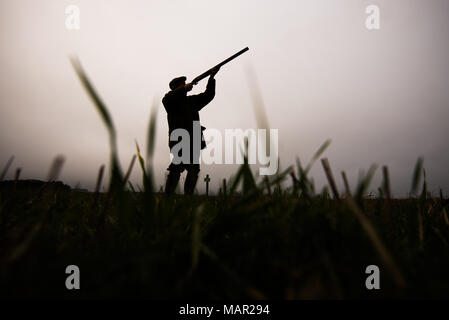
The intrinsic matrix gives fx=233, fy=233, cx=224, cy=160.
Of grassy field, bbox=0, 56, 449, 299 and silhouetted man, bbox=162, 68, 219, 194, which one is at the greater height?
silhouetted man, bbox=162, 68, 219, 194

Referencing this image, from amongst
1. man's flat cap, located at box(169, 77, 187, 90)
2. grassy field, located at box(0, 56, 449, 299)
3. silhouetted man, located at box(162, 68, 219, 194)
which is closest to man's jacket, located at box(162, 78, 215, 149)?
silhouetted man, located at box(162, 68, 219, 194)

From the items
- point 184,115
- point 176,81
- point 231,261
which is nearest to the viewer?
point 231,261

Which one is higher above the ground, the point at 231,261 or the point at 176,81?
the point at 176,81

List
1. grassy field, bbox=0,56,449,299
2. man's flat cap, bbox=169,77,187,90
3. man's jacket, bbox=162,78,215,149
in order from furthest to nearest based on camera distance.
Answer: man's flat cap, bbox=169,77,187,90, man's jacket, bbox=162,78,215,149, grassy field, bbox=0,56,449,299

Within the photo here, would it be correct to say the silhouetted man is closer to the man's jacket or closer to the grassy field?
the man's jacket

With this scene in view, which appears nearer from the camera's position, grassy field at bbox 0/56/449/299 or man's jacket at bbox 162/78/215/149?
grassy field at bbox 0/56/449/299

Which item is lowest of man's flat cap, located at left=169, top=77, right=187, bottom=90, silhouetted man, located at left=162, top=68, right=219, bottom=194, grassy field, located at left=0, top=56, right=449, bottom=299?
grassy field, located at left=0, top=56, right=449, bottom=299

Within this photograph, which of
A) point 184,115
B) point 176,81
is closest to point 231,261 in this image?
point 184,115

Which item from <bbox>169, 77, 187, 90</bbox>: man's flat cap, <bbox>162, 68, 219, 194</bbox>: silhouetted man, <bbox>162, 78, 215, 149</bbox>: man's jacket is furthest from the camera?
<bbox>169, 77, 187, 90</bbox>: man's flat cap

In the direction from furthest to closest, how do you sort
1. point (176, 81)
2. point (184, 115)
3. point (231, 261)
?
point (176, 81)
point (184, 115)
point (231, 261)

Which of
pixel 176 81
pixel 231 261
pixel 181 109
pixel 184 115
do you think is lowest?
pixel 231 261

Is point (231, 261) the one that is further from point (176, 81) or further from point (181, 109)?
point (176, 81)

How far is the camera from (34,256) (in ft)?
1.64
